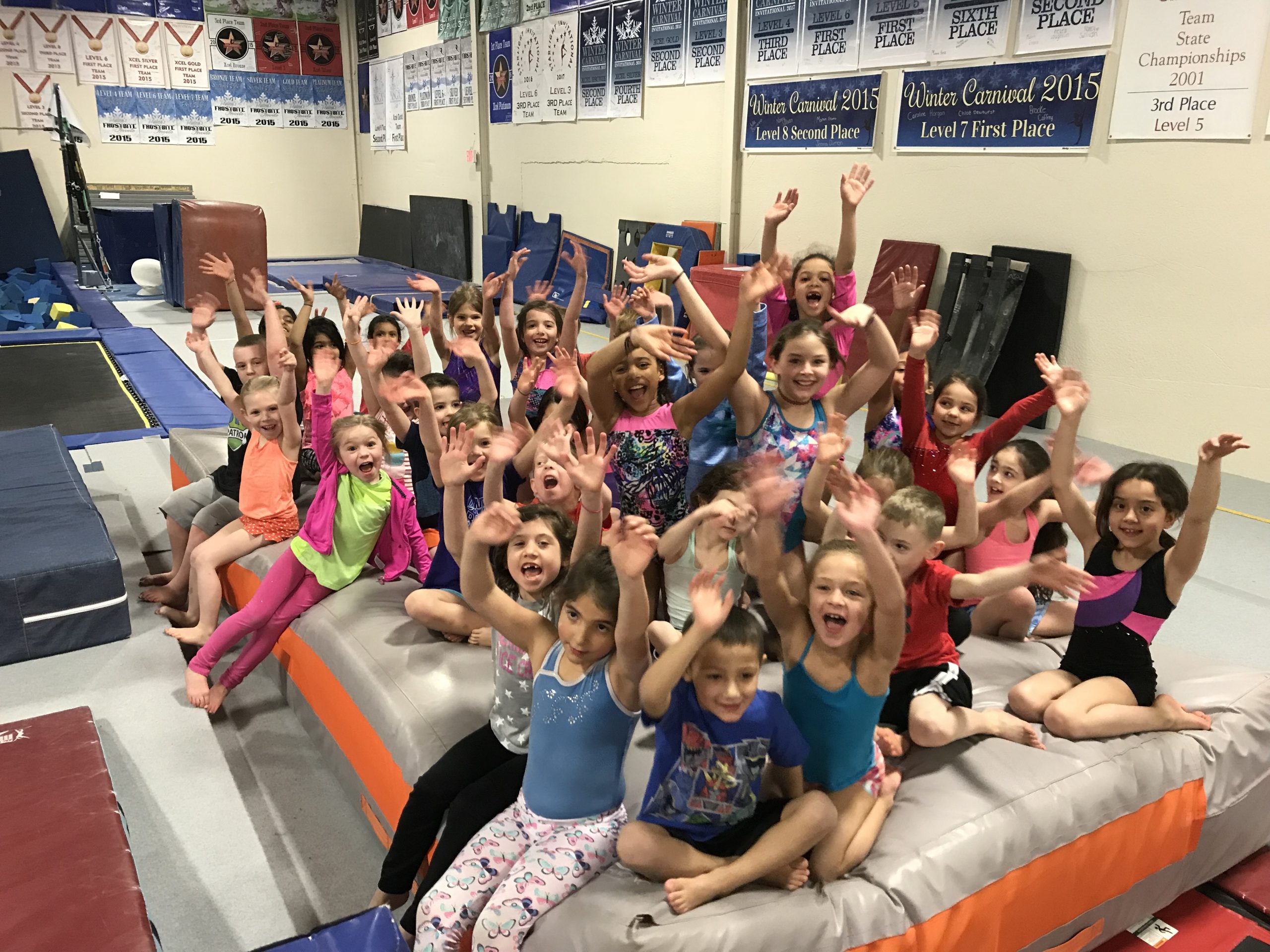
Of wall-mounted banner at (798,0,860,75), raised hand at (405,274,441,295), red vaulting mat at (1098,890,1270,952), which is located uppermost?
wall-mounted banner at (798,0,860,75)

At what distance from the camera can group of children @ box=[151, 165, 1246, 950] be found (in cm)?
184

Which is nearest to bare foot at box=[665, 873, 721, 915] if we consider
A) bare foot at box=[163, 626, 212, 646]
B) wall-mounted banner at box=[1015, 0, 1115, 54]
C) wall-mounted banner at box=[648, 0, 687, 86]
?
bare foot at box=[163, 626, 212, 646]

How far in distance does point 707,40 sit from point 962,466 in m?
7.08

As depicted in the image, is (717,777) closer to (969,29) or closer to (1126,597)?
(1126,597)

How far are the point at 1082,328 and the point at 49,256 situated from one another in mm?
12687

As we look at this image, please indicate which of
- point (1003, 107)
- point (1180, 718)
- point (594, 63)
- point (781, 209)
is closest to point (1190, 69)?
point (1003, 107)

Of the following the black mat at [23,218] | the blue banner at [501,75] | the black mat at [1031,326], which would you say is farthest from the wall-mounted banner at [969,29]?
the black mat at [23,218]

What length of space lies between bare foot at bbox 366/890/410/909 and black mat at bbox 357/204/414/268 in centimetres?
1320

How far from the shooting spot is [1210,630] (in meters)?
3.56

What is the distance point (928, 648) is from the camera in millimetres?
2357

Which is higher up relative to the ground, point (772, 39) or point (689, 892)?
point (772, 39)

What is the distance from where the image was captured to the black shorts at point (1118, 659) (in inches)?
93.4

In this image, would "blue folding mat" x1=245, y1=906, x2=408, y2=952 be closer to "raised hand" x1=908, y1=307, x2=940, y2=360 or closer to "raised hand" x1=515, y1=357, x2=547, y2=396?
"raised hand" x1=515, y1=357, x2=547, y2=396

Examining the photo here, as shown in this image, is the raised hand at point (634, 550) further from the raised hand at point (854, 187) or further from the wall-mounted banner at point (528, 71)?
the wall-mounted banner at point (528, 71)
